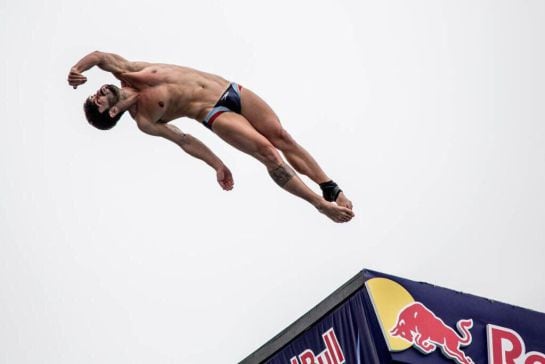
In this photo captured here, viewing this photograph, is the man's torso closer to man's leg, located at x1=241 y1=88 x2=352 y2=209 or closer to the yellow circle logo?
man's leg, located at x1=241 y1=88 x2=352 y2=209

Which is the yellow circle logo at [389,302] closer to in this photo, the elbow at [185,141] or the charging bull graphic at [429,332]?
the charging bull graphic at [429,332]

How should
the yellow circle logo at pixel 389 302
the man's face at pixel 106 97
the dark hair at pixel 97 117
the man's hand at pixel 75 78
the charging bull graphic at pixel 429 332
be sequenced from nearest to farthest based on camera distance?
the man's hand at pixel 75 78, the man's face at pixel 106 97, the dark hair at pixel 97 117, the yellow circle logo at pixel 389 302, the charging bull graphic at pixel 429 332

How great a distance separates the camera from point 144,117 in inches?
505

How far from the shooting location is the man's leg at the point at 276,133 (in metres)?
12.9

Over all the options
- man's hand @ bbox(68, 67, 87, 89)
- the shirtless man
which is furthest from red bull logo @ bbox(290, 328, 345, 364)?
man's hand @ bbox(68, 67, 87, 89)

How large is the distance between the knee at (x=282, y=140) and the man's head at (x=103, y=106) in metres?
2.02

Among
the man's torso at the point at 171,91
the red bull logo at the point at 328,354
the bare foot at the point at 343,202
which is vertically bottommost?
the red bull logo at the point at 328,354

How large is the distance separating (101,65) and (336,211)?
3490 millimetres

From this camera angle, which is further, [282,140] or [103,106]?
[282,140]

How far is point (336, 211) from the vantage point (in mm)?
12711

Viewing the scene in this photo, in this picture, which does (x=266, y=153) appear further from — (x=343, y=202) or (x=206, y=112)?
(x=343, y=202)

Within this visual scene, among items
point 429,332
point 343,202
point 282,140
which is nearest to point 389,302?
point 429,332

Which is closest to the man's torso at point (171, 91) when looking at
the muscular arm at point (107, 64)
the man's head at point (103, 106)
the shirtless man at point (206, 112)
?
the shirtless man at point (206, 112)

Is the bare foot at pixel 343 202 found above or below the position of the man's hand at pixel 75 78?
below
